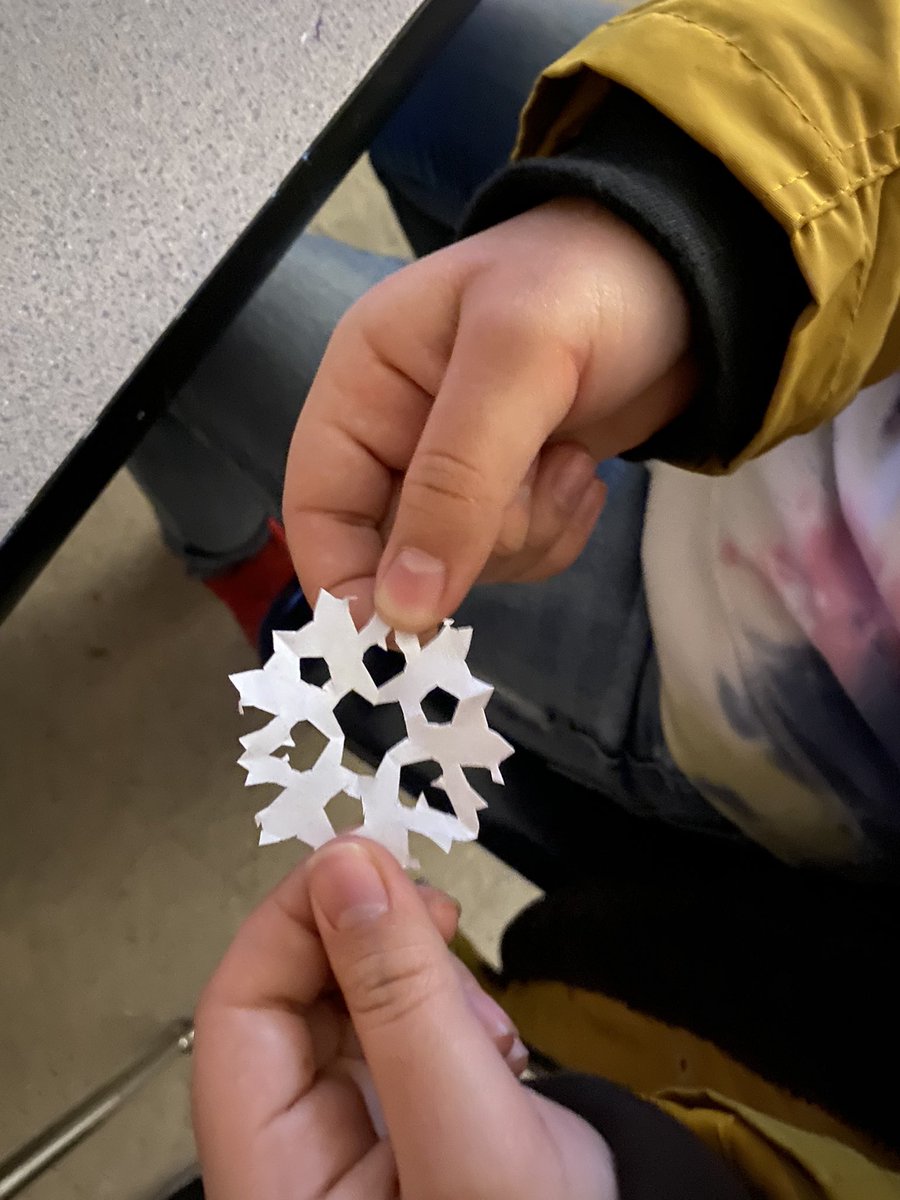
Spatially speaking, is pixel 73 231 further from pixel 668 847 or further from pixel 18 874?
pixel 18 874

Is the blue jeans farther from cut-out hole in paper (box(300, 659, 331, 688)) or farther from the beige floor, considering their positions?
the beige floor

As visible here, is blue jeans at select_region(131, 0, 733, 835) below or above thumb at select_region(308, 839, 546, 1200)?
above

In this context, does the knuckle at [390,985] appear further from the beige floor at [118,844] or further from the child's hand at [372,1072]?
the beige floor at [118,844]

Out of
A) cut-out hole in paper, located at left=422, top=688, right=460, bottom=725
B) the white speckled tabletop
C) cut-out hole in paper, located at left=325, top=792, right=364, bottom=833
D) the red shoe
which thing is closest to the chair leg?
cut-out hole in paper, located at left=325, top=792, right=364, bottom=833

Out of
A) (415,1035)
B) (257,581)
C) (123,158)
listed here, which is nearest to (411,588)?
(415,1035)

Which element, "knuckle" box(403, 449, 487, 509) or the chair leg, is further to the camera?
the chair leg

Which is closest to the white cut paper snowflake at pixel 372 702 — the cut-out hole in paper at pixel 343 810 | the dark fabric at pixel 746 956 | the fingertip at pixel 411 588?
the fingertip at pixel 411 588

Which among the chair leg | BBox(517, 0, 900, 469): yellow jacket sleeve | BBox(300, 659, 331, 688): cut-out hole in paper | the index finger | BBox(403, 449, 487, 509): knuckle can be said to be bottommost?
the chair leg
